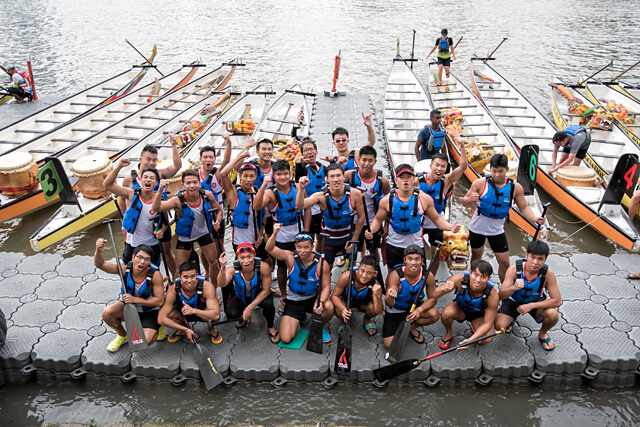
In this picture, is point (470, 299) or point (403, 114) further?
point (403, 114)

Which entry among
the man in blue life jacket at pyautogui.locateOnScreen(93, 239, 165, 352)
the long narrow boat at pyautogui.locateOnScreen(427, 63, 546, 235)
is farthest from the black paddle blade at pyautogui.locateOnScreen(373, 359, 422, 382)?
the long narrow boat at pyautogui.locateOnScreen(427, 63, 546, 235)

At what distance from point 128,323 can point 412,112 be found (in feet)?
31.7

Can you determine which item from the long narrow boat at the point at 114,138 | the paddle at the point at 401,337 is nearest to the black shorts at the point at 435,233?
the paddle at the point at 401,337

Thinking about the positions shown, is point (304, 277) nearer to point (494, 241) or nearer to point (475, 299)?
point (475, 299)

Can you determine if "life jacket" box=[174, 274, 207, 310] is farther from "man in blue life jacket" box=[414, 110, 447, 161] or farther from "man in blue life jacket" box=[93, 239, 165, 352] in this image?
"man in blue life jacket" box=[414, 110, 447, 161]

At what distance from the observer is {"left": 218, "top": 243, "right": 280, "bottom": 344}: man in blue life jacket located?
5828 mm

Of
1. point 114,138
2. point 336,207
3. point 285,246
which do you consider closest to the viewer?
point 336,207

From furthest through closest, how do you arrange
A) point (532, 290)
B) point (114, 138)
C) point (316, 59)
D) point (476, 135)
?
point (316, 59)
point (114, 138)
point (476, 135)
point (532, 290)

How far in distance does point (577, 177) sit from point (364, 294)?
19.2 ft

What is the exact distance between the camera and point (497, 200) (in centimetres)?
642

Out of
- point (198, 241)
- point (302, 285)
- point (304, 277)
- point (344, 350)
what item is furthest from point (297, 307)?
point (198, 241)

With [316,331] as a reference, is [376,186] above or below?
above

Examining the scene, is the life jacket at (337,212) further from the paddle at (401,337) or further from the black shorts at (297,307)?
the paddle at (401,337)

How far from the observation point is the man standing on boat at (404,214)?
20.0 ft
